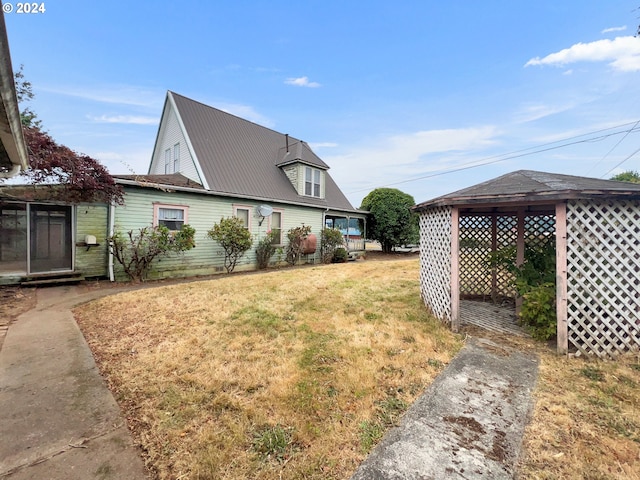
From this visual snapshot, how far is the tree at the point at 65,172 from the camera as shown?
6945 millimetres

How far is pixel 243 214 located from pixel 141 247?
3970 mm

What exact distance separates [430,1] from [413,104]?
18.3 feet

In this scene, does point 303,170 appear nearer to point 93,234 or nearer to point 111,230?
point 111,230

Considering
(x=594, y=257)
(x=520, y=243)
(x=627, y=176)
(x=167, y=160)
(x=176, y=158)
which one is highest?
(x=627, y=176)

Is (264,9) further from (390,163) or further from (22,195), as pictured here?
(390,163)

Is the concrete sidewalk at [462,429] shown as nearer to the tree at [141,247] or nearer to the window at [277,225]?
the tree at [141,247]

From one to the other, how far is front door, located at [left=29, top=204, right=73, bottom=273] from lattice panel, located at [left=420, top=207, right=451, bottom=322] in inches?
394

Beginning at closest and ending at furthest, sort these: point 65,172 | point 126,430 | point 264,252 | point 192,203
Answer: point 126,430 < point 65,172 < point 192,203 < point 264,252

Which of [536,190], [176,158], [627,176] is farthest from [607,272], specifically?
[627,176]

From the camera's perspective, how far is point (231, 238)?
32.9 ft

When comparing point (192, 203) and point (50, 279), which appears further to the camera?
point (192, 203)

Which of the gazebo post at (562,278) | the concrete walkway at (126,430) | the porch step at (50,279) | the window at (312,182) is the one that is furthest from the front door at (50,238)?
the gazebo post at (562,278)

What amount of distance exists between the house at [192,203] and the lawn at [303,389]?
13.7 ft

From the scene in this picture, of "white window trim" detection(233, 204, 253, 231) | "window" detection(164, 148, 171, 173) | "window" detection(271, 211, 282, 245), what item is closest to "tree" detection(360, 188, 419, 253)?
"window" detection(271, 211, 282, 245)
